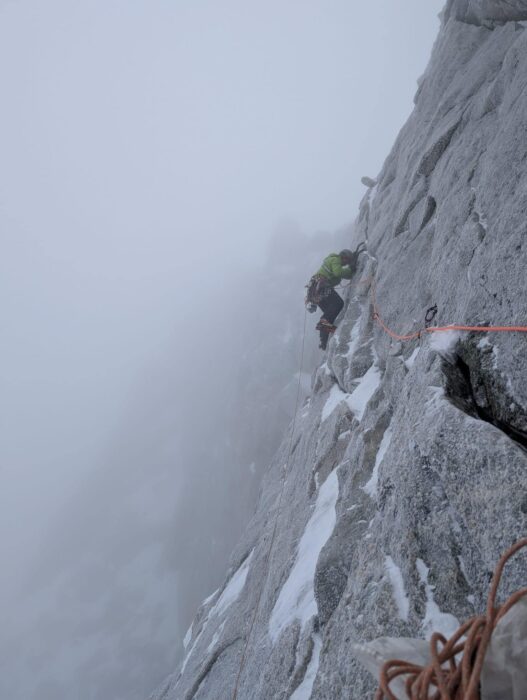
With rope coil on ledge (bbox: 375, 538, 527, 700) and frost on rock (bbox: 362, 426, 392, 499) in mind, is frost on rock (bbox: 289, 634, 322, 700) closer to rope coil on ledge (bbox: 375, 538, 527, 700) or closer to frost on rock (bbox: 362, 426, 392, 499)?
frost on rock (bbox: 362, 426, 392, 499)

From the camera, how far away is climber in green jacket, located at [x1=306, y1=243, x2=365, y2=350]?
12.2m

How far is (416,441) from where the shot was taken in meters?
4.09

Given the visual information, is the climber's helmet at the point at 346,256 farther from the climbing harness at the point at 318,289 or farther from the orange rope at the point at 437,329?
the orange rope at the point at 437,329

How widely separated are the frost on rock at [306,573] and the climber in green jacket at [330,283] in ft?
21.2

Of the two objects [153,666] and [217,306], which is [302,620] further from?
[217,306]

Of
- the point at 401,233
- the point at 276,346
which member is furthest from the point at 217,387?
the point at 401,233

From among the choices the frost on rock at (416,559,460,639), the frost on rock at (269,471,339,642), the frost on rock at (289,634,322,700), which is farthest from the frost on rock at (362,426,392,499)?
the frost on rock at (416,559,460,639)

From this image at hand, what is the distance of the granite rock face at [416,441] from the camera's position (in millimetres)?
3404

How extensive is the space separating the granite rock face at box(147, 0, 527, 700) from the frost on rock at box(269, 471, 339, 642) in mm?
39

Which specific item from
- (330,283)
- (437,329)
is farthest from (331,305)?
(437,329)

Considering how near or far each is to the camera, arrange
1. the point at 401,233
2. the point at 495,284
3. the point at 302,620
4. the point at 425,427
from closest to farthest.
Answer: the point at 425,427
the point at 495,284
the point at 302,620
the point at 401,233

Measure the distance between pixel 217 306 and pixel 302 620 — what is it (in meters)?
64.1

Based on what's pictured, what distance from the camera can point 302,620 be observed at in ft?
17.8

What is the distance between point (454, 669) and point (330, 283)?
11.2 meters
